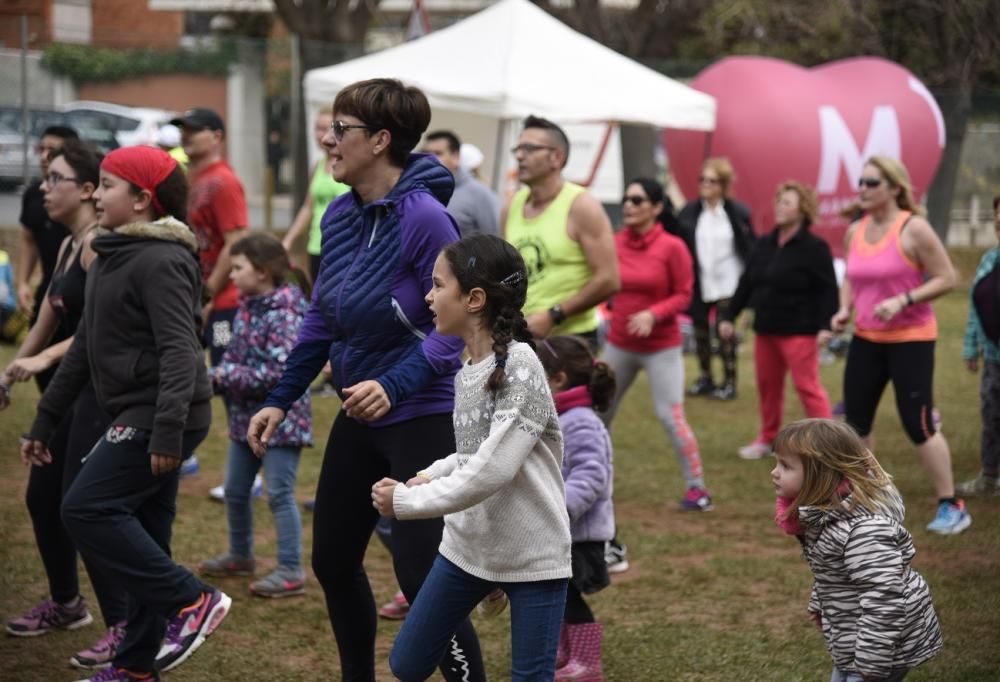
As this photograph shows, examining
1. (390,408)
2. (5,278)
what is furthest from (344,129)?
(5,278)

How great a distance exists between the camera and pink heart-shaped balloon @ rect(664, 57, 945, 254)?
56.1 ft

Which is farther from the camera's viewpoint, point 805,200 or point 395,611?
point 805,200

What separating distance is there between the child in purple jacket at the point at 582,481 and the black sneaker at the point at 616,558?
30.0 inches

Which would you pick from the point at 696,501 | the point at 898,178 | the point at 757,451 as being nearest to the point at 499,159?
the point at 757,451

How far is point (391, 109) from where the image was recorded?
13.7ft

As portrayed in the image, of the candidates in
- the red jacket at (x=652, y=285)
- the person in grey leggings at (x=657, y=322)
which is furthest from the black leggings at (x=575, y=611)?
the red jacket at (x=652, y=285)

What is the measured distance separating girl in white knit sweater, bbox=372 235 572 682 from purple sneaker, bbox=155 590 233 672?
122 centimetres

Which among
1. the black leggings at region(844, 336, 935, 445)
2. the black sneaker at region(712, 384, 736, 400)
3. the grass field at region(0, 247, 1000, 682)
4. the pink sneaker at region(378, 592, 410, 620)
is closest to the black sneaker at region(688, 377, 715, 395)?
the black sneaker at region(712, 384, 736, 400)

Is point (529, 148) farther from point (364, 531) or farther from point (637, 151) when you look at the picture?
point (637, 151)

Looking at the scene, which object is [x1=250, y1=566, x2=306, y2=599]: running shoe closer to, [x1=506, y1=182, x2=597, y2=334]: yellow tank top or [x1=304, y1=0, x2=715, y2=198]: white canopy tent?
[x1=506, y1=182, x2=597, y2=334]: yellow tank top

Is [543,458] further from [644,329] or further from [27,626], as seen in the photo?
[644,329]

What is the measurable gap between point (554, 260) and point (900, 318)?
216cm

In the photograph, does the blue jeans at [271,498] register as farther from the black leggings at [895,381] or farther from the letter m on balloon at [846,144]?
the letter m on balloon at [846,144]

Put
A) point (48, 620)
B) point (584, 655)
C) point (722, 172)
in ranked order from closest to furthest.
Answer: point (584, 655) < point (48, 620) < point (722, 172)
